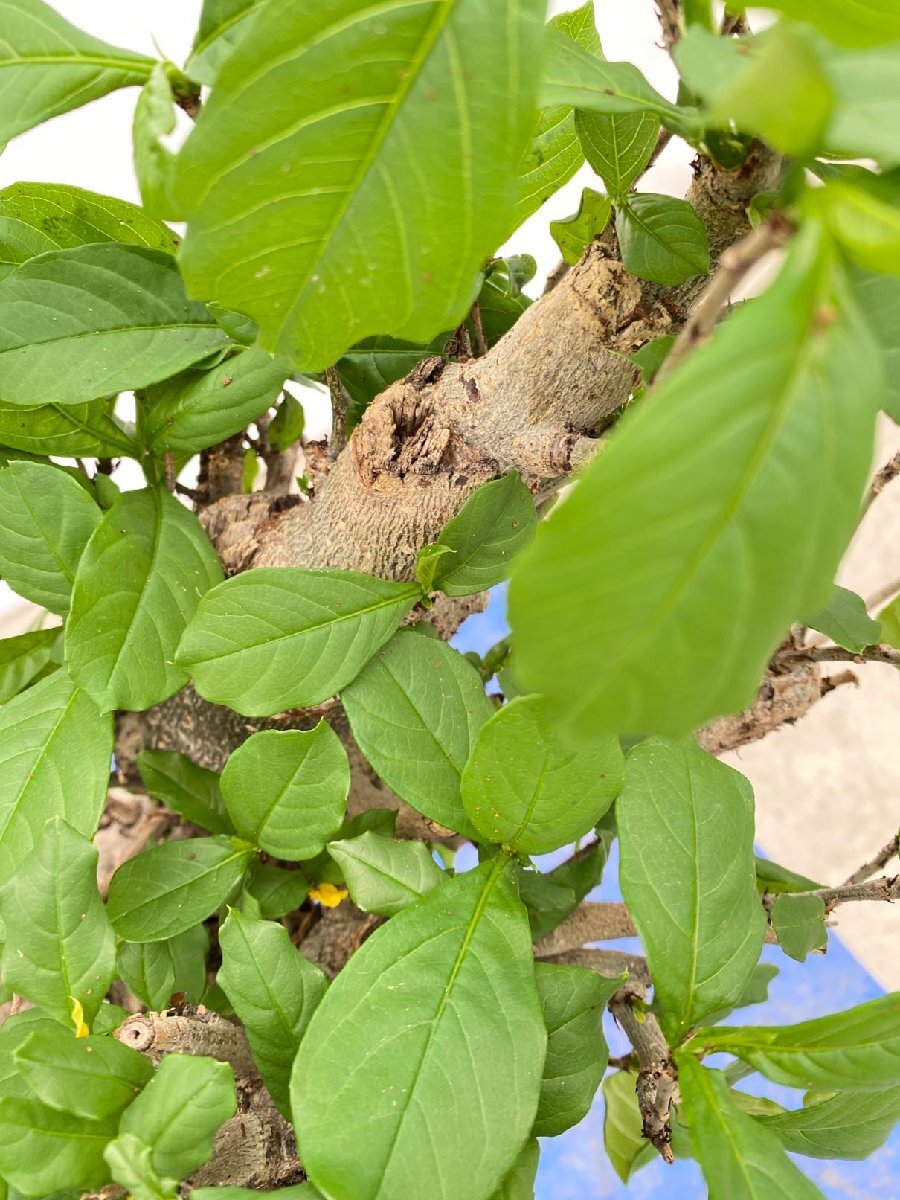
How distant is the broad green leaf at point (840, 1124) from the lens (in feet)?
1.42

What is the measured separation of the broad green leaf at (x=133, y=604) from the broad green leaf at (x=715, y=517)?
29 cm

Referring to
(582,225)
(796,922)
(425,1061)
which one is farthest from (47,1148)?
(582,225)

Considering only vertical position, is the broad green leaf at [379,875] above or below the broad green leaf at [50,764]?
below

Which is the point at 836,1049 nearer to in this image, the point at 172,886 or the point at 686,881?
the point at 686,881

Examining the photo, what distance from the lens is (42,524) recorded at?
480 mm

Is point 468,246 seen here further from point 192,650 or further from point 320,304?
point 192,650

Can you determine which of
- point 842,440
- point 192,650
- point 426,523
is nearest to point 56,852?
point 192,650

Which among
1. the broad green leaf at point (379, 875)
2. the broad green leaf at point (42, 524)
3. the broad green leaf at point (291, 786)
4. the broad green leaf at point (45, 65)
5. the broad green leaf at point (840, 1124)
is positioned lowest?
the broad green leaf at point (840, 1124)

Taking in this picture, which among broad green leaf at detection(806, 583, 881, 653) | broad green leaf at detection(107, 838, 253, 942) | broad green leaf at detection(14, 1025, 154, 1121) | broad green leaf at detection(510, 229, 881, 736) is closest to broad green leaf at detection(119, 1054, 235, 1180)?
broad green leaf at detection(14, 1025, 154, 1121)

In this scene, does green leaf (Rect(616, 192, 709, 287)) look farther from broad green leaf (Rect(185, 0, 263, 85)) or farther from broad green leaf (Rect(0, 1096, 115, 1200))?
broad green leaf (Rect(0, 1096, 115, 1200))

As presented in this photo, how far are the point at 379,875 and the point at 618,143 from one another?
32cm

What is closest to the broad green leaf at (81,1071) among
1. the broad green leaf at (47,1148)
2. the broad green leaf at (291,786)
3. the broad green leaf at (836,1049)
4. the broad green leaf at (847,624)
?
the broad green leaf at (47,1148)

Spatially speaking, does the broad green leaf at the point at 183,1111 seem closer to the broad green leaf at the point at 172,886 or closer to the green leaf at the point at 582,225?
the broad green leaf at the point at 172,886

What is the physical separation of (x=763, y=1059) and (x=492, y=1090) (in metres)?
0.10
